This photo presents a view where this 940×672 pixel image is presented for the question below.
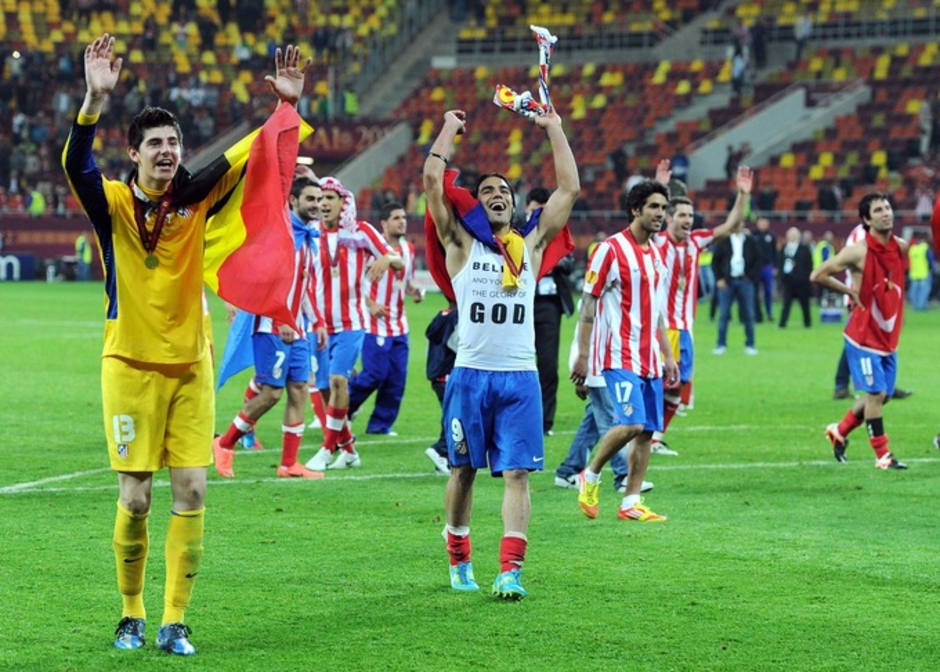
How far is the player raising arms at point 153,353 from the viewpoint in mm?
7105

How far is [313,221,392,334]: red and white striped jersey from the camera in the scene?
13.9 metres

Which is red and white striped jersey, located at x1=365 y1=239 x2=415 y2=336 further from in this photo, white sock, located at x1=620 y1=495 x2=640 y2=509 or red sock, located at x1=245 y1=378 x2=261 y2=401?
white sock, located at x1=620 y1=495 x2=640 y2=509

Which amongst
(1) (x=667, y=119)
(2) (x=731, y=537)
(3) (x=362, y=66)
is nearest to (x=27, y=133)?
(3) (x=362, y=66)

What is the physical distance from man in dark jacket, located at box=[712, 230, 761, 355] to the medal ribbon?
18513mm

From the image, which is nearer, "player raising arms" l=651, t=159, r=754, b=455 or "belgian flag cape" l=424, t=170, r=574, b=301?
"belgian flag cape" l=424, t=170, r=574, b=301

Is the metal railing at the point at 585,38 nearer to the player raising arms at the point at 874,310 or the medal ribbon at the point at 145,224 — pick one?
the player raising arms at the point at 874,310

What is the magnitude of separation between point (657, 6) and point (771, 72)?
511 cm

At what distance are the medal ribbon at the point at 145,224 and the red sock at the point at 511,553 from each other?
7.44 ft

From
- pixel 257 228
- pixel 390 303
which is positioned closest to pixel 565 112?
→ pixel 390 303

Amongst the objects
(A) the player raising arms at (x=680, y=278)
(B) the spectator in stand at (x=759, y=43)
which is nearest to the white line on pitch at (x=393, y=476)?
(A) the player raising arms at (x=680, y=278)

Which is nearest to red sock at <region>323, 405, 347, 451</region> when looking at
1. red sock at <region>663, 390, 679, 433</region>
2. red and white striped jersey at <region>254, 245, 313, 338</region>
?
red and white striped jersey at <region>254, 245, 313, 338</region>

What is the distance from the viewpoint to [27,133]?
4878 centimetres

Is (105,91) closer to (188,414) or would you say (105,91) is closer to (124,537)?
(188,414)

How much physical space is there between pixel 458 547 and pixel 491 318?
1145mm
